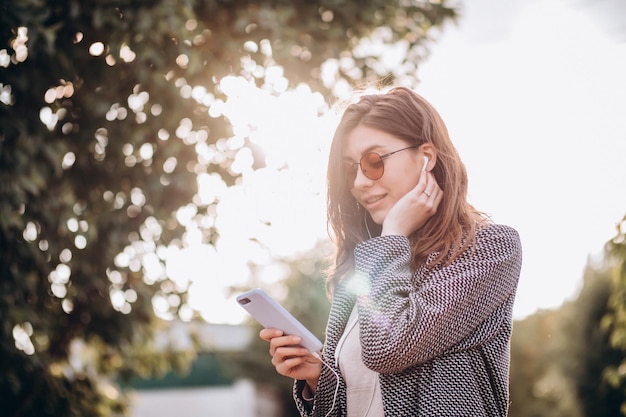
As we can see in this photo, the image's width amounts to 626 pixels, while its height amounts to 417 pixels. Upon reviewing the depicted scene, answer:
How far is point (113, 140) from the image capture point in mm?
5156

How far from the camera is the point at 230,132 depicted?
5.40 m

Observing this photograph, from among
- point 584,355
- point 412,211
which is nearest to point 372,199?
point 412,211

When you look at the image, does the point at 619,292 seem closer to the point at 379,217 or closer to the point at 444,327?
the point at 379,217

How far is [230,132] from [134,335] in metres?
1.88

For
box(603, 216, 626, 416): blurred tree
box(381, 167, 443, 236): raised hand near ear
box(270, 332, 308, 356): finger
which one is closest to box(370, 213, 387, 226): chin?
box(381, 167, 443, 236): raised hand near ear

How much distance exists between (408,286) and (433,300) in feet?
0.34

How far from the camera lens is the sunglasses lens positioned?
90.4 inches

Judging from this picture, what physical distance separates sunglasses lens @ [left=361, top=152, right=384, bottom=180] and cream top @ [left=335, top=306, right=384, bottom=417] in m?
0.52

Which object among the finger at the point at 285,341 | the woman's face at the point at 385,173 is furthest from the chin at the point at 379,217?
the finger at the point at 285,341

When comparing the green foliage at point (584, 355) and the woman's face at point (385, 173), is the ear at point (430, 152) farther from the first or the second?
the green foliage at point (584, 355)

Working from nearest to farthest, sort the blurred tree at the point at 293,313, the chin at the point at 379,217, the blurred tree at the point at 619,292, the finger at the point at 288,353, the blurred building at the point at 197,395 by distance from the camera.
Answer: the finger at the point at 288,353 < the chin at the point at 379,217 < the blurred tree at the point at 619,292 < the blurred tree at the point at 293,313 < the blurred building at the point at 197,395

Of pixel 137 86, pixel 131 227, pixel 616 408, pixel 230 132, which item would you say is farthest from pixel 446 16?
pixel 616 408

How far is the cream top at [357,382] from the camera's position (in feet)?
6.95

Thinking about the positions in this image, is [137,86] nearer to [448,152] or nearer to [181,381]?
[448,152]
